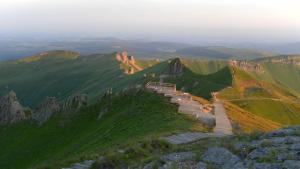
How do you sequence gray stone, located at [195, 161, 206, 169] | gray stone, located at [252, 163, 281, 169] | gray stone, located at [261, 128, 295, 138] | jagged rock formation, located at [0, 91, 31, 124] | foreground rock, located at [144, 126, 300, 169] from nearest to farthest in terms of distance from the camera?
gray stone, located at [252, 163, 281, 169]
foreground rock, located at [144, 126, 300, 169]
gray stone, located at [195, 161, 206, 169]
gray stone, located at [261, 128, 295, 138]
jagged rock formation, located at [0, 91, 31, 124]

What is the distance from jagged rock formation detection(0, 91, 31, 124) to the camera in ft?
387

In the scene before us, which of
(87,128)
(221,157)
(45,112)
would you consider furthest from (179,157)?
(45,112)

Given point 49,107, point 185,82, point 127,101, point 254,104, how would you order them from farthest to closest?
point 254,104
point 185,82
point 49,107
point 127,101

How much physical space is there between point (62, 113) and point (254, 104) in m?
79.2

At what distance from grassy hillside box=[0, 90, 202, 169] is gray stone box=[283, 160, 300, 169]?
26.2 m

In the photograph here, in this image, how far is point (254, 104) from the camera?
530 ft

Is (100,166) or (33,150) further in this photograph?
(33,150)

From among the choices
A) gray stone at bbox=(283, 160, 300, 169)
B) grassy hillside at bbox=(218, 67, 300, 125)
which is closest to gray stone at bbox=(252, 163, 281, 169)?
gray stone at bbox=(283, 160, 300, 169)

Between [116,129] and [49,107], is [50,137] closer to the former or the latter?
[49,107]

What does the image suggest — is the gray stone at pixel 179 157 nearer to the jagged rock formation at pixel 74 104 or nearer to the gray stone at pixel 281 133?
the gray stone at pixel 281 133

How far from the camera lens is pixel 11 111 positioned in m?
123

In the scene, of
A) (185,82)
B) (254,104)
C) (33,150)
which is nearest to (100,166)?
(33,150)

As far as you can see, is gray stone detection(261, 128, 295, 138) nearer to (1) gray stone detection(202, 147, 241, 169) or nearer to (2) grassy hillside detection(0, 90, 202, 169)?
(1) gray stone detection(202, 147, 241, 169)

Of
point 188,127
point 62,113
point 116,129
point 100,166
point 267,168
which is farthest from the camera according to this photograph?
point 62,113
